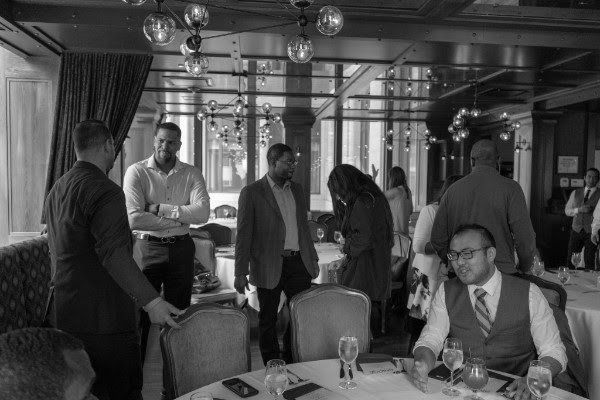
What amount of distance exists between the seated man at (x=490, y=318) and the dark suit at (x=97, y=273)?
1321 mm

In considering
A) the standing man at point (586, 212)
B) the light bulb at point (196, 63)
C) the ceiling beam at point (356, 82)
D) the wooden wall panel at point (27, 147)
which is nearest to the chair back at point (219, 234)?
the wooden wall panel at point (27, 147)

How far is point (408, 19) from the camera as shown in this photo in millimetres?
4770

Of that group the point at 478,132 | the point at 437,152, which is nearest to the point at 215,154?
the point at 437,152

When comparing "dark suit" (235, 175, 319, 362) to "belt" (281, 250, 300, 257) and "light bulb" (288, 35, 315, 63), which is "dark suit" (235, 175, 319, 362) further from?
"light bulb" (288, 35, 315, 63)

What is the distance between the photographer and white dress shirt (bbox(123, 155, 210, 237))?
3408 mm

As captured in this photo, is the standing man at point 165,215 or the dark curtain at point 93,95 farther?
the dark curtain at point 93,95

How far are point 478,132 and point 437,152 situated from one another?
1.24m

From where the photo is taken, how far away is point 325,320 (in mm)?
2648

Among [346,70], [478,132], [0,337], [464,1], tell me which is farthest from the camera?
[478,132]

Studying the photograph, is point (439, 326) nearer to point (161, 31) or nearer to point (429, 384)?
point (429, 384)

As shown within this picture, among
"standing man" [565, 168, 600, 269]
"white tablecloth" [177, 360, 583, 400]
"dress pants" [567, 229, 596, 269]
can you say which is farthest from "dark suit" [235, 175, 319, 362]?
"standing man" [565, 168, 600, 269]

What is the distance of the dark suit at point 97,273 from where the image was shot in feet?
7.47

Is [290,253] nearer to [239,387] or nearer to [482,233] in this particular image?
[482,233]

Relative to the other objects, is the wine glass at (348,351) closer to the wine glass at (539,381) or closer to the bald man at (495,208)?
the wine glass at (539,381)
